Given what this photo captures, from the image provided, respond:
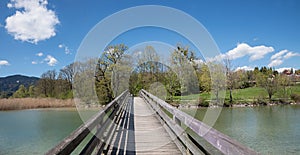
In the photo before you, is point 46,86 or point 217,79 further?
point 46,86

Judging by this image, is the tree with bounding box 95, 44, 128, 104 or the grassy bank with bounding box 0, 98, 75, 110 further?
the grassy bank with bounding box 0, 98, 75, 110

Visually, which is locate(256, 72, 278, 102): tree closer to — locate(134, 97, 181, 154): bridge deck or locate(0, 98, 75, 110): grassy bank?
locate(0, 98, 75, 110): grassy bank

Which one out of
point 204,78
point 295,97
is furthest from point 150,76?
point 295,97

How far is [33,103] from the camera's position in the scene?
29109 mm

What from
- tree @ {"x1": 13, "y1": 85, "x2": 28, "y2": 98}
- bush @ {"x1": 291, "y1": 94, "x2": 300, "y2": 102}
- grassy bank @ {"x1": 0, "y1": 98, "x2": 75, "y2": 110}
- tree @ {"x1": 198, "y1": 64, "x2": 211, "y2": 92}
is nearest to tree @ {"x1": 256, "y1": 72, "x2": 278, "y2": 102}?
bush @ {"x1": 291, "y1": 94, "x2": 300, "y2": 102}

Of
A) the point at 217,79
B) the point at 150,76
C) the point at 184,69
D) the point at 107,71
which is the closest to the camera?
the point at 107,71

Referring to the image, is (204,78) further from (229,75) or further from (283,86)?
(283,86)

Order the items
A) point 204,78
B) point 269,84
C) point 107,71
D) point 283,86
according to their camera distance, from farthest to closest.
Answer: point 283,86 → point 269,84 → point 204,78 → point 107,71

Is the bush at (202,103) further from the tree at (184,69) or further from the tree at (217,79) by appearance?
the tree at (184,69)

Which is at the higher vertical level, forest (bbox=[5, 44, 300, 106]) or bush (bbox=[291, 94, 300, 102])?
forest (bbox=[5, 44, 300, 106])

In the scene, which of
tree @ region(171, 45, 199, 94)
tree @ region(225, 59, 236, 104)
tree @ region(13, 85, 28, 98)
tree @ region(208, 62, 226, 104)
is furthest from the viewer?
tree @ region(13, 85, 28, 98)

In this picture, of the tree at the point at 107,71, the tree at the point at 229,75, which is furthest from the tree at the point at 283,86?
the tree at the point at 107,71

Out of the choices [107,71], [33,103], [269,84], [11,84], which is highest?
[11,84]

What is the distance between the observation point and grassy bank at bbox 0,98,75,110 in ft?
91.1
